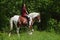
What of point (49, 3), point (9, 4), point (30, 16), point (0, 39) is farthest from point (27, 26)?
point (0, 39)

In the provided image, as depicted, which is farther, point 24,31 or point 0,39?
point 24,31

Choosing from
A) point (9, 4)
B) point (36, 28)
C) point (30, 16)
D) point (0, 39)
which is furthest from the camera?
point (36, 28)

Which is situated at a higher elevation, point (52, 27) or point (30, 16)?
point (30, 16)

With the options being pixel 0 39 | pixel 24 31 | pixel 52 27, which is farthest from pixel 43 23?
pixel 0 39

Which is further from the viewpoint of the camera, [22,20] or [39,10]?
[39,10]

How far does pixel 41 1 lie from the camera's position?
1880 cm

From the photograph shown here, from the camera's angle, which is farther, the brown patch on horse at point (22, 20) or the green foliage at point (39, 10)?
the green foliage at point (39, 10)

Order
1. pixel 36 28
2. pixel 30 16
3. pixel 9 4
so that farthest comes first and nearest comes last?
pixel 36 28 < pixel 9 4 < pixel 30 16

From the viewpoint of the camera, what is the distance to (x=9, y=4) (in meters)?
17.5

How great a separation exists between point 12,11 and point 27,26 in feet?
5.63

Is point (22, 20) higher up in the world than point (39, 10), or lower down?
higher up

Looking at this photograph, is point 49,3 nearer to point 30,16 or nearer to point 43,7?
point 43,7

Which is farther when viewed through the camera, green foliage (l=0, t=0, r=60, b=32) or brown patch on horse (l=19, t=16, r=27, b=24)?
green foliage (l=0, t=0, r=60, b=32)

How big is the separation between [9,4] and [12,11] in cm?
53
